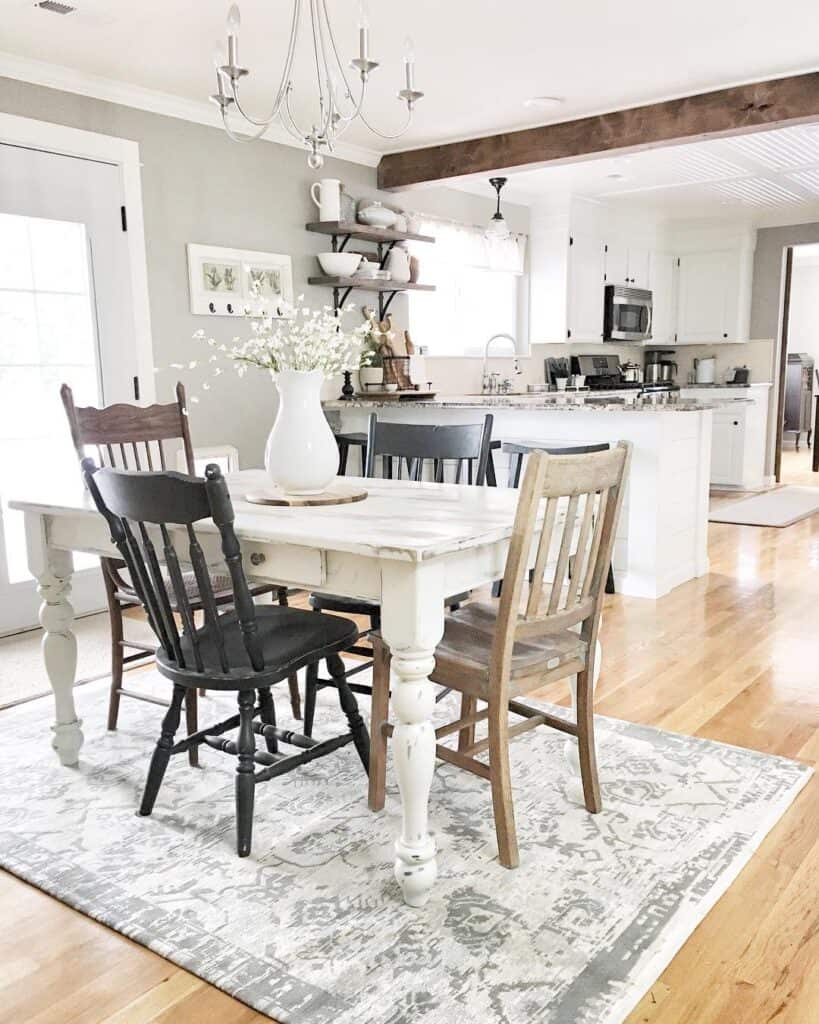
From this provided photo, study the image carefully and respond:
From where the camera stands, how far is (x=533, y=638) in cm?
221

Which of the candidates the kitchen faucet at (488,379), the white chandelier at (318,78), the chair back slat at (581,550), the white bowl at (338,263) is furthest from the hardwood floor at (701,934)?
the kitchen faucet at (488,379)

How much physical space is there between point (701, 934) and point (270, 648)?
112 centimetres

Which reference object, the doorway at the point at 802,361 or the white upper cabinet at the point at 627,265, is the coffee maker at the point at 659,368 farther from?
the doorway at the point at 802,361

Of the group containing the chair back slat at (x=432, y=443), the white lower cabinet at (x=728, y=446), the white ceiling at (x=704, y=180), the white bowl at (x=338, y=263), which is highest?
the white ceiling at (x=704, y=180)

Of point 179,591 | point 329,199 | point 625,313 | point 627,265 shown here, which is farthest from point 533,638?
point 627,265

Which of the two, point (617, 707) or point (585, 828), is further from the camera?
point (617, 707)

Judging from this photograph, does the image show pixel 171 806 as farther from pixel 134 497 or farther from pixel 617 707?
pixel 617 707

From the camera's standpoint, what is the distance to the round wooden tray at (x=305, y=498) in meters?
2.27

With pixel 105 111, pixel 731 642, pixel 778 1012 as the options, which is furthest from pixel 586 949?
pixel 105 111

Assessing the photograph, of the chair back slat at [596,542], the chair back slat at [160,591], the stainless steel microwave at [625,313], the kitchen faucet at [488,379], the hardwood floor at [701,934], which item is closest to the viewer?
the hardwood floor at [701,934]

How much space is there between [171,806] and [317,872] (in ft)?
1.73

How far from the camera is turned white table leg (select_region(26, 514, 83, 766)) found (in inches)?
98.8

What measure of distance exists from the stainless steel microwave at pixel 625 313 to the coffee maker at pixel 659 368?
73 cm

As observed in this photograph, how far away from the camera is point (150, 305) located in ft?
14.0
